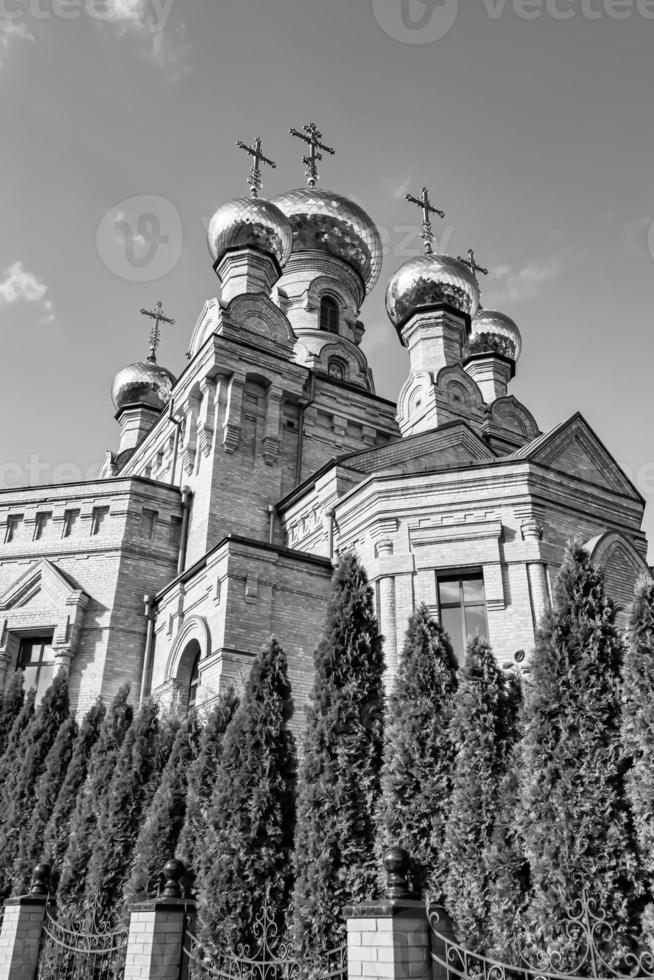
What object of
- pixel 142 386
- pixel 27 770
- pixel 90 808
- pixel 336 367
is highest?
pixel 142 386

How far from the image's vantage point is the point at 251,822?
19.5ft

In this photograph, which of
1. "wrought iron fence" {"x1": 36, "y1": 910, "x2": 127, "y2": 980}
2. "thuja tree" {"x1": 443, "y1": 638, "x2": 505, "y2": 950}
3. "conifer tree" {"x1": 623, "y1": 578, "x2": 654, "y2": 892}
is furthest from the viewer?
"wrought iron fence" {"x1": 36, "y1": 910, "x2": 127, "y2": 980}

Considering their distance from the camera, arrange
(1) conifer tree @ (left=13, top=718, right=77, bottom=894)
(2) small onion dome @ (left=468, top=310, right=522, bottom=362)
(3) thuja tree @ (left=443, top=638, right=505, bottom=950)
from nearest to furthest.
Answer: (3) thuja tree @ (left=443, top=638, right=505, bottom=950) → (1) conifer tree @ (left=13, top=718, right=77, bottom=894) → (2) small onion dome @ (left=468, top=310, right=522, bottom=362)

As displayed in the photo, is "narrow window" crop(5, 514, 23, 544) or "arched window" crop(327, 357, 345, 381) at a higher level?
"arched window" crop(327, 357, 345, 381)

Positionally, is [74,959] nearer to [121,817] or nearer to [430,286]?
[121,817]

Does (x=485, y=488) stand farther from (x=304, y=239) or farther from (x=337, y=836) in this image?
(x=304, y=239)

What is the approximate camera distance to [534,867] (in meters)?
4.65

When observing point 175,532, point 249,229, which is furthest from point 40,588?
point 249,229

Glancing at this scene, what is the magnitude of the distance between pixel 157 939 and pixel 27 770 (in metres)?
4.56

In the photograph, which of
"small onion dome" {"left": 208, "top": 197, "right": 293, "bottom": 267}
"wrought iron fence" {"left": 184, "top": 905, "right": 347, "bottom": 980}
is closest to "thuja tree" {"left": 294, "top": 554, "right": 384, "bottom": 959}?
"wrought iron fence" {"left": 184, "top": 905, "right": 347, "bottom": 980}

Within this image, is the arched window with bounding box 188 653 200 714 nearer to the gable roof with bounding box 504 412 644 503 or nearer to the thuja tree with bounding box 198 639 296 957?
the thuja tree with bounding box 198 639 296 957

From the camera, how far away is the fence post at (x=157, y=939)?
5211 millimetres

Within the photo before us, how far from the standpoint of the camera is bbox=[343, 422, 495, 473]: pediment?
40.4 ft

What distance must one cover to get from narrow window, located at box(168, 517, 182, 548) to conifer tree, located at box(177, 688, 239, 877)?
21.0 feet
